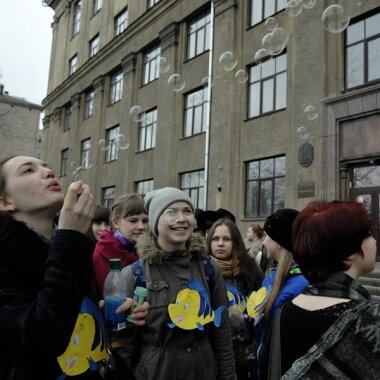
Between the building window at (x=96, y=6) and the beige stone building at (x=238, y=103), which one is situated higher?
the building window at (x=96, y=6)

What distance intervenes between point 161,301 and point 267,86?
14406mm

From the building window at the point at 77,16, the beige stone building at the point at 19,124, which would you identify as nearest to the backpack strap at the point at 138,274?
the building window at the point at 77,16

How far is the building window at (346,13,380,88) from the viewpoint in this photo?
40.4 ft

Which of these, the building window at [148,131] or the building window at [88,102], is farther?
the building window at [88,102]

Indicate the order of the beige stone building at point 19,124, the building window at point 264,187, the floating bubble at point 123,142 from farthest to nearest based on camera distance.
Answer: the beige stone building at point 19,124
the floating bubble at point 123,142
the building window at point 264,187

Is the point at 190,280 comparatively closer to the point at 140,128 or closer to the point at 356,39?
the point at 356,39

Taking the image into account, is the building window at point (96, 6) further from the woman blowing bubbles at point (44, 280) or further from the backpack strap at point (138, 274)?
the woman blowing bubbles at point (44, 280)

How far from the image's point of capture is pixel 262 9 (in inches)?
642

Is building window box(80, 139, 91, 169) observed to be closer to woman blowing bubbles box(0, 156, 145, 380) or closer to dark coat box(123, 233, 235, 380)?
dark coat box(123, 233, 235, 380)

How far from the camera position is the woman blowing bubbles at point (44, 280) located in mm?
1468

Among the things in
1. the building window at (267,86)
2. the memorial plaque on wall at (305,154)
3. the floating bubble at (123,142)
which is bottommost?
the memorial plaque on wall at (305,154)

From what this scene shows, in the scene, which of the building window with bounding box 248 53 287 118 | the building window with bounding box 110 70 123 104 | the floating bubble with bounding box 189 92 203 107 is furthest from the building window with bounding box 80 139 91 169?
the building window with bounding box 248 53 287 118

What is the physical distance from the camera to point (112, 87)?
1035 inches

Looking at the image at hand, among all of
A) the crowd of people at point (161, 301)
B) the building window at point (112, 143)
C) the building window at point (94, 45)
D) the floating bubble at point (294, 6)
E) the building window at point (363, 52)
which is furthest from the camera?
the building window at point (94, 45)
